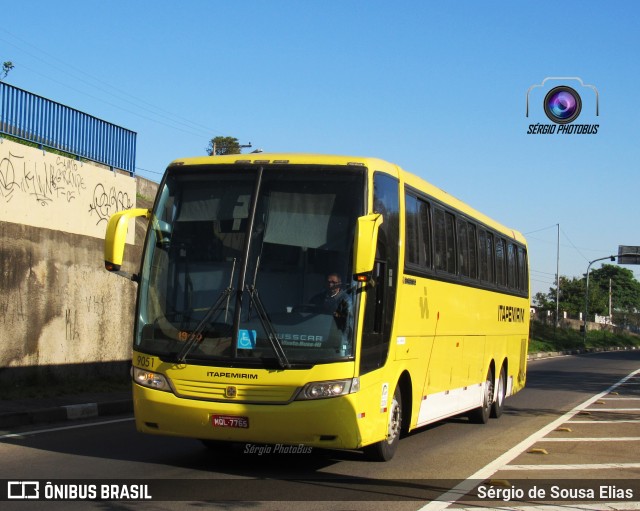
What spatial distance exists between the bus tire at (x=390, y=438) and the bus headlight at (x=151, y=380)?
2.29 meters

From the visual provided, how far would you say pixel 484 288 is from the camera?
47.7 feet

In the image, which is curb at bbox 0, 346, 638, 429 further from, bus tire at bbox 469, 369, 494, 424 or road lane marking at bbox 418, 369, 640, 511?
road lane marking at bbox 418, 369, 640, 511

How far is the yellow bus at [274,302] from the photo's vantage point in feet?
27.4

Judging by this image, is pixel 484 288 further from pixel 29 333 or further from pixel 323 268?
pixel 29 333

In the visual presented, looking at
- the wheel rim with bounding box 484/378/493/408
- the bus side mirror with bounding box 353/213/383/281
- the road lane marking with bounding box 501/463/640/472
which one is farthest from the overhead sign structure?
the bus side mirror with bounding box 353/213/383/281

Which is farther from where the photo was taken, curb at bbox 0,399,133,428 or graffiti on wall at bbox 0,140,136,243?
graffiti on wall at bbox 0,140,136,243

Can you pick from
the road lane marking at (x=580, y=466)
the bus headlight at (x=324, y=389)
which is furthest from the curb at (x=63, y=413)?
the road lane marking at (x=580, y=466)

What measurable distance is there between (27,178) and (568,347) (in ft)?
171

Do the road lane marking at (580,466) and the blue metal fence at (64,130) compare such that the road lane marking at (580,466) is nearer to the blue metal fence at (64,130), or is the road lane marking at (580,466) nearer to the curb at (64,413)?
the curb at (64,413)

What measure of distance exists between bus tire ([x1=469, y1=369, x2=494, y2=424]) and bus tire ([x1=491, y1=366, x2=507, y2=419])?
200 mm

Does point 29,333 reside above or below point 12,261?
below

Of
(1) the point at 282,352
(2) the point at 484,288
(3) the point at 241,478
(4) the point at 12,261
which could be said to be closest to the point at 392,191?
(1) the point at 282,352

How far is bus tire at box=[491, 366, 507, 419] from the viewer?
15758 millimetres

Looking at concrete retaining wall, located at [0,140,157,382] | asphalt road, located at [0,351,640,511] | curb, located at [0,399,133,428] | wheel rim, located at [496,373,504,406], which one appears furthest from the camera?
wheel rim, located at [496,373,504,406]
